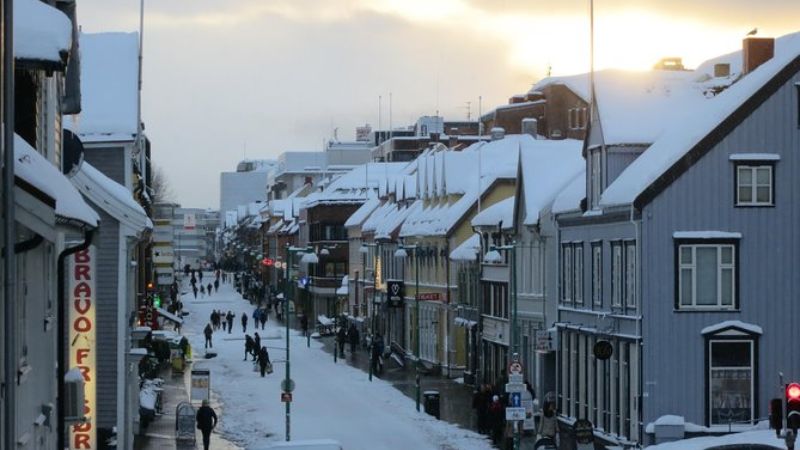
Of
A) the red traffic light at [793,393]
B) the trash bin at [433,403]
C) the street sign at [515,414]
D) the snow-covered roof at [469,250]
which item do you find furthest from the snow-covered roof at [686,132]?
the snow-covered roof at [469,250]

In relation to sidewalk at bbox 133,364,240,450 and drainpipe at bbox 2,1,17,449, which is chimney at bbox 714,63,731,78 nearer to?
sidewalk at bbox 133,364,240,450

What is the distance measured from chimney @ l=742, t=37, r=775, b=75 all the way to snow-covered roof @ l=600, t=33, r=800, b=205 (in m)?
0.45

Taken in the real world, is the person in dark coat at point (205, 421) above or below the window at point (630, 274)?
below

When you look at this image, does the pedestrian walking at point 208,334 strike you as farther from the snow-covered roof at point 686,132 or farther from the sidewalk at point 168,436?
the snow-covered roof at point 686,132

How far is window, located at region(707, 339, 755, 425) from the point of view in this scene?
42.4 metres

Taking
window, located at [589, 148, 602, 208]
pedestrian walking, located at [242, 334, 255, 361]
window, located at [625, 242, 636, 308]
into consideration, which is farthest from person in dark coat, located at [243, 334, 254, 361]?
window, located at [625, 242, 636, 308]

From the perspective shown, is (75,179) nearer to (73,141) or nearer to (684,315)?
(73,141)

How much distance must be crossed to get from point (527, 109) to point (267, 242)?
88.6m

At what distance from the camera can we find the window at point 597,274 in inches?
1843

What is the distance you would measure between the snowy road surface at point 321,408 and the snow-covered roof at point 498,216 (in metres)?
7.18

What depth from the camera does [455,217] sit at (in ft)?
239

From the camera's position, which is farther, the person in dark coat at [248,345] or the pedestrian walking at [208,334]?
the pedestrian walking at [208,334]

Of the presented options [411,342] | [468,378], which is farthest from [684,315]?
[411,342]

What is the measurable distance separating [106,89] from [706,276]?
53.7 ft
